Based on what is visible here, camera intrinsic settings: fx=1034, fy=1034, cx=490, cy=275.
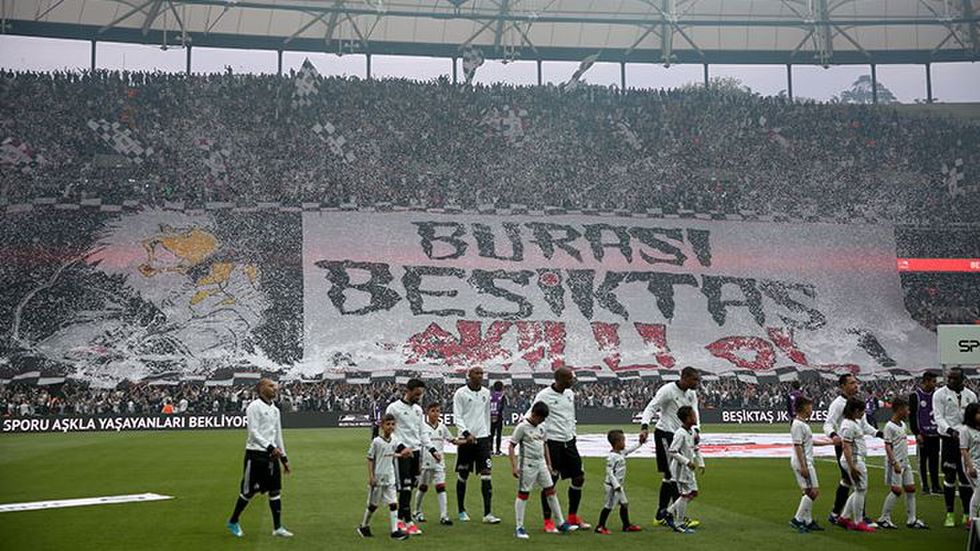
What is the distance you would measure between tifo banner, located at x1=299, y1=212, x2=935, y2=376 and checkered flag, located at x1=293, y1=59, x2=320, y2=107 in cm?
883

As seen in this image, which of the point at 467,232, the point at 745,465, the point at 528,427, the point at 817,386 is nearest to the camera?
the point at 528,427

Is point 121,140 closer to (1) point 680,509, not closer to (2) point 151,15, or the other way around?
(2) point 151,15

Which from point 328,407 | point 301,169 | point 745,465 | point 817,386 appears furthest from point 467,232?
point 745,465

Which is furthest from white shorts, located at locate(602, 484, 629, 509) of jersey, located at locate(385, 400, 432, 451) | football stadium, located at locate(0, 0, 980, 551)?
football stadium, located at locate(0, 0, 980, 551)

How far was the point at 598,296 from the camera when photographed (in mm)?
58000

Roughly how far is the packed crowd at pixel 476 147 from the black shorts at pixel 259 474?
44.9m

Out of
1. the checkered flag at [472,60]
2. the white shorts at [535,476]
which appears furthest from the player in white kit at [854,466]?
the checkered flag at [472,60]

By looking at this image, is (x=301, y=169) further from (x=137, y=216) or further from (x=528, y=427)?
(x=528, y=427)

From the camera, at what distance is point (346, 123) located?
205 feet

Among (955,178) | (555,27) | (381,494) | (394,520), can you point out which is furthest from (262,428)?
(955,178)

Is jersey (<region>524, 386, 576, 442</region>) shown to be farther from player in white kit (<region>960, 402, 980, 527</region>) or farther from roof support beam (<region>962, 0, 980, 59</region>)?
roof support beam (<region>962, 0, 980, 59</region>)

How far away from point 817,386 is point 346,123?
101ft

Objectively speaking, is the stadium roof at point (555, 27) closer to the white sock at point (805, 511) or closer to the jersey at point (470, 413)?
the jersey at point (470, 413)

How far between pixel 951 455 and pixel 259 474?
10639mm
